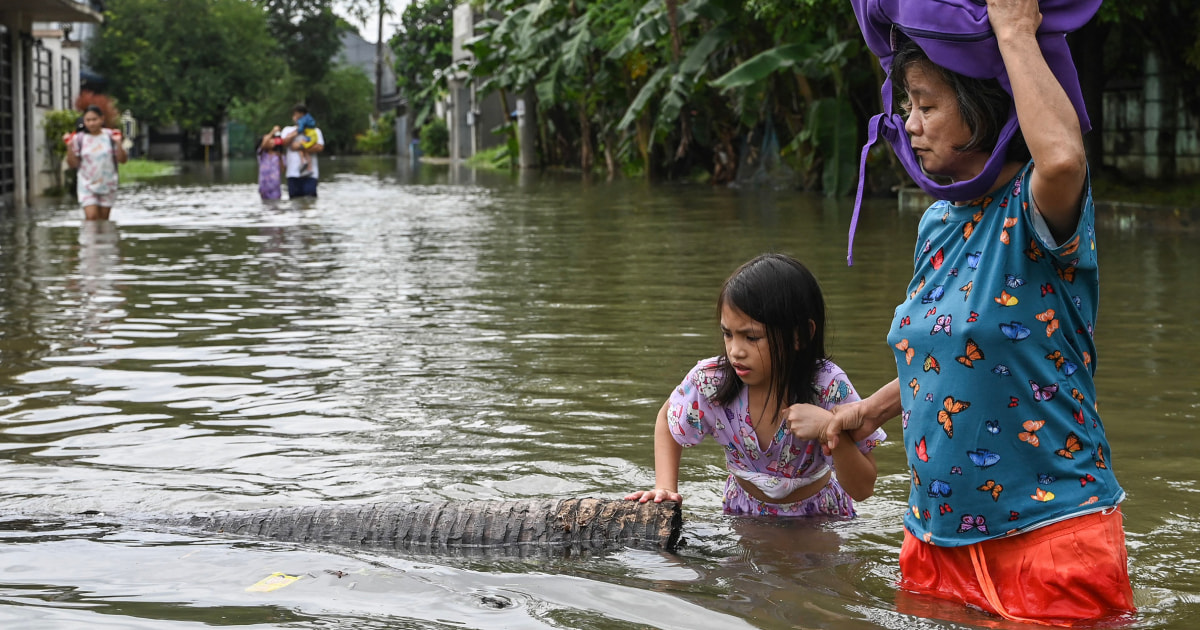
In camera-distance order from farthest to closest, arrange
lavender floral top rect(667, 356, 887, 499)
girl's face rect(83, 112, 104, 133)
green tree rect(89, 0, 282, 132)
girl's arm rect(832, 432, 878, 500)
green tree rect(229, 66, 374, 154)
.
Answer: green tree rect(229, 66, 374, 154)
green tree rect(89, 0, 282, 132)
girl's face rect(83, 112, 104, 133)
lavender floral top rect(667, 356, 887, 499)
girl's arm rect(832, 432, 878, 500)

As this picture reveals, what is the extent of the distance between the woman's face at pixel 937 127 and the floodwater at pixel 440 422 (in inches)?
38.2

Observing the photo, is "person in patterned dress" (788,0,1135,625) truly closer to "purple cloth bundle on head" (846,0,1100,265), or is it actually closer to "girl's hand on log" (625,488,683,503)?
"purple cloth bundle on head" (846,0,1100,265)

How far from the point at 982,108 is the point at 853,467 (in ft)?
3.21

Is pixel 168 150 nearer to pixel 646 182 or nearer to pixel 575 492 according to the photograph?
pixel 646 182

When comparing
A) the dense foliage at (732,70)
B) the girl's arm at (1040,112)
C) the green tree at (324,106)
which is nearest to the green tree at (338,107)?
the green tree at (324,106)

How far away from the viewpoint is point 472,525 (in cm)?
380

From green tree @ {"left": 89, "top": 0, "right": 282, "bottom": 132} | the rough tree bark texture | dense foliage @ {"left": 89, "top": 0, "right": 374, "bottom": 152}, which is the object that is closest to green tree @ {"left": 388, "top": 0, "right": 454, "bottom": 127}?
dense foliage @ {"left": 89, "top": 0, "right": 374, "bottom": 152}

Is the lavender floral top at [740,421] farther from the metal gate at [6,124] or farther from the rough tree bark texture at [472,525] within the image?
the metal gate at [6,124]

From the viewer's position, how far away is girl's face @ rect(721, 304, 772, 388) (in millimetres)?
3463

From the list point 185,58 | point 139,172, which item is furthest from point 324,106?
point 139,172

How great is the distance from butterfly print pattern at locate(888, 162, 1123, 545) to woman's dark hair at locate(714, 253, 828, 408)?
0.71 m

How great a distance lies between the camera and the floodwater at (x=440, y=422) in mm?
3246

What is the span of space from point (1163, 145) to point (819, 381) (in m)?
15.3

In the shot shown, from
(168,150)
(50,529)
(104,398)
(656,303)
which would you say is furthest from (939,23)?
(168,150)
